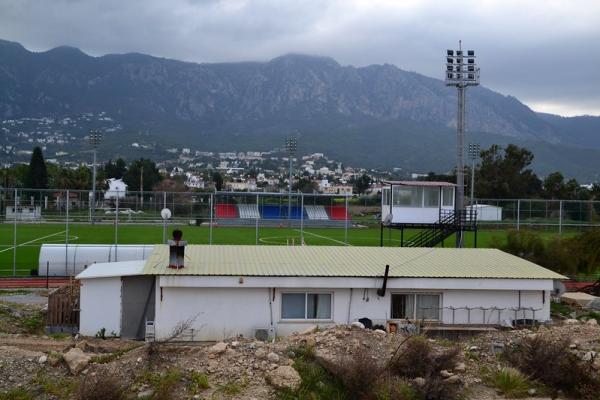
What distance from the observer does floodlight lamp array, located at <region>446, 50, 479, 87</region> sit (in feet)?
146

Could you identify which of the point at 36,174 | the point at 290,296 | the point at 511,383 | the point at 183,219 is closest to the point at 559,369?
the point at 511,383

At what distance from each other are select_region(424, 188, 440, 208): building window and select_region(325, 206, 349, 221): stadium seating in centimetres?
3259

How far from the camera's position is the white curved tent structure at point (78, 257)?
35.1 metres

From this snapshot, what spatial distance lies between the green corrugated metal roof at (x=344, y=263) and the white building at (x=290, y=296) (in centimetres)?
6

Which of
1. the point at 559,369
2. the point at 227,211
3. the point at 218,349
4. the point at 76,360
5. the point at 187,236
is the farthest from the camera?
the point at 227,211

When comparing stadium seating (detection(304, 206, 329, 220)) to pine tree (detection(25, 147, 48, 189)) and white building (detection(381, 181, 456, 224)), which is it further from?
pine tree (detection(25, 147, 48, 189))

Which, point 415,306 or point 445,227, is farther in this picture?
point 445,227

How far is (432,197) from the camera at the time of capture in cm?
3866

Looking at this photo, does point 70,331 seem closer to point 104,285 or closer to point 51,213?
point 104,285

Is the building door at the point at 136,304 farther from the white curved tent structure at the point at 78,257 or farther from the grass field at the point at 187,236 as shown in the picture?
the grass field at the point at 187,236

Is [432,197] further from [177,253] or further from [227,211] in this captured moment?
[227,211]

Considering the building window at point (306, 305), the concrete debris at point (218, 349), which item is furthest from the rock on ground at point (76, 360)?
the building window at point (306, 305)

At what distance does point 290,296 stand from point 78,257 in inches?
694

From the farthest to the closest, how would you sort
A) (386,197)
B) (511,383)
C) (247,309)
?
(386,197) → (247,309) → (511,383)
